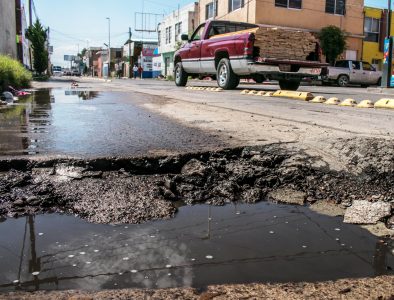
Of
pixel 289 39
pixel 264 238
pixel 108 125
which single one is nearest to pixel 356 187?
pixel 264 238

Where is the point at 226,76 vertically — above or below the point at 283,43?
below

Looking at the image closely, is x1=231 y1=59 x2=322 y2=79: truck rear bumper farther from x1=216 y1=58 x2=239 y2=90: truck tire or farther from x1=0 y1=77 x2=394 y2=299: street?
x1=0 y1=77 x2=394 y2=299: street

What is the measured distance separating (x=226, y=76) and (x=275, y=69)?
188 centimetres

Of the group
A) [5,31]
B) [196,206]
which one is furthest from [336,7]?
[196,206]

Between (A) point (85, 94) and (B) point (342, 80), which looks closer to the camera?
(A) point (85, 94)

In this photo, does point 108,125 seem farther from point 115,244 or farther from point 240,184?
point 115,244

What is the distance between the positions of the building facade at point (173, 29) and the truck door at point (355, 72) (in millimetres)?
17812

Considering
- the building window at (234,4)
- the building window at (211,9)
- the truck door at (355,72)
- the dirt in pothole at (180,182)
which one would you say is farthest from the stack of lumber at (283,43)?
the building window at (211,9)

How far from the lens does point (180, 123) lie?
5762 mm

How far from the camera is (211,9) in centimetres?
3553

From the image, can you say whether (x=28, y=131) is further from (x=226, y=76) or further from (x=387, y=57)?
(x=387, y=57)

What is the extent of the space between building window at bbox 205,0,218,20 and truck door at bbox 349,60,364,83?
13194 mm

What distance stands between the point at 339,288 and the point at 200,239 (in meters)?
0.84

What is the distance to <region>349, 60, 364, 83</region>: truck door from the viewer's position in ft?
80.6
